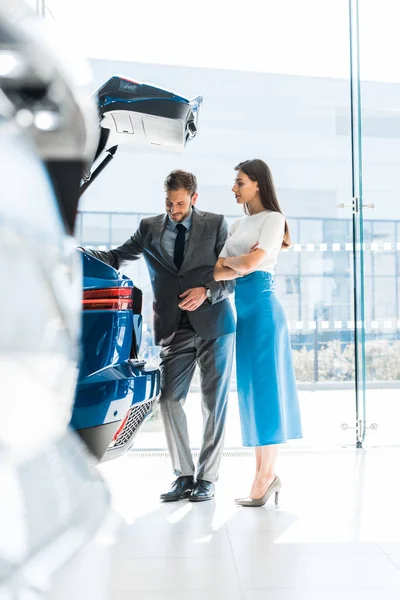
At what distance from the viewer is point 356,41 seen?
12.6 ft

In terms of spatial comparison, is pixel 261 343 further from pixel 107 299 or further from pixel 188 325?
pixel 107 299

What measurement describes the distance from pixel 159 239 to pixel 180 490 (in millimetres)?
1088

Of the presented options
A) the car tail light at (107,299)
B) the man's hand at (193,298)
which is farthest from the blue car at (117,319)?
the man's hand at (193,298)

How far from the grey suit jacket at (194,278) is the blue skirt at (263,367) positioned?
Answer: 119mm

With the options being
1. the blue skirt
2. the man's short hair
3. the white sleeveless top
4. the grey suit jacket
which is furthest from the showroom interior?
the white sleeveless top

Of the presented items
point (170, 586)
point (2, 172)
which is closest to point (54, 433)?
point (2, 172)

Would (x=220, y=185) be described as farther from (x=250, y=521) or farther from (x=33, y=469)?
(x=33, y=469)

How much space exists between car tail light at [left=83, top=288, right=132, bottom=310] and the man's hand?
830 mm

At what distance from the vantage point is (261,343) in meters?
2.50

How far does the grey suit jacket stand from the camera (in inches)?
105

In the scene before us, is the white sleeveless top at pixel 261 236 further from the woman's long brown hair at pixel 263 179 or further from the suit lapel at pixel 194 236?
the suit lapel at pixel 194 236

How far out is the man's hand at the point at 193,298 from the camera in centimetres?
257

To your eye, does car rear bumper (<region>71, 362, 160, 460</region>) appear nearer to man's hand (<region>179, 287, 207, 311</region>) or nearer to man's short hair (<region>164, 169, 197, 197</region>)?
man's hand (<region>179, 287, 207, 311</region>)

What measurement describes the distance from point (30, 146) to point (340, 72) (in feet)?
13.0
